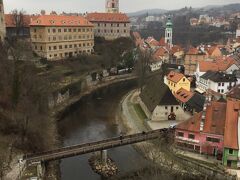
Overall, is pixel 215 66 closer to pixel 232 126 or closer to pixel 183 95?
pixel 183 95

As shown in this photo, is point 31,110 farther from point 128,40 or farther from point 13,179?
point 128,40

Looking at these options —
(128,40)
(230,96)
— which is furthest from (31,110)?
(128,40)

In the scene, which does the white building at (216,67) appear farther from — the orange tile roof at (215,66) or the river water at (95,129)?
the river water at (95,129)

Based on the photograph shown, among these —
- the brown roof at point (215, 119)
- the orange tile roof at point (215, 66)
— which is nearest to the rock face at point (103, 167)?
the brown roof at point (215, 119)

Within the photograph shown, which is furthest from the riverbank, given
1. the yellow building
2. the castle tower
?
the castle tower

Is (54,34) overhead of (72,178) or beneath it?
overhead

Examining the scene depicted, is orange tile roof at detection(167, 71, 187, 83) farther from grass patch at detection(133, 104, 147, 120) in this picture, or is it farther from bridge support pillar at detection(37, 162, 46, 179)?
bridge support pillar at detection(37, 162, 46, 179)
